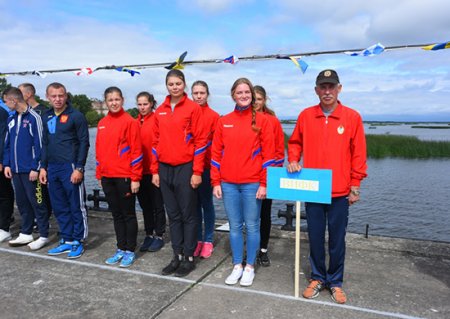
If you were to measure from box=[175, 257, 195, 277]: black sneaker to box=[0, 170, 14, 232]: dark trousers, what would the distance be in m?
3.00

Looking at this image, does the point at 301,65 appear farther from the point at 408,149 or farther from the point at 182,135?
the point at 408,149

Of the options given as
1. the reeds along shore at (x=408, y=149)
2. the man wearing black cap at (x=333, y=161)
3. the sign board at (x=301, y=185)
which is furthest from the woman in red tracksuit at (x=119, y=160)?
the reeds along shore at (x=408, y=149)

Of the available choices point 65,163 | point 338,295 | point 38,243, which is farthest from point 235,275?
point 38,243

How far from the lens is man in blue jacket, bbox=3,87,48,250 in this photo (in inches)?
196

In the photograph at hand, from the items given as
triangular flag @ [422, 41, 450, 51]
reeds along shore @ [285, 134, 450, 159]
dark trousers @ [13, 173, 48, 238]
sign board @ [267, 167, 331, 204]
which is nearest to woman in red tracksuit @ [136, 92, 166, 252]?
dark trousers @ [13, 173, 48, 238]

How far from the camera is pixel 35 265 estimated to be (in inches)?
174

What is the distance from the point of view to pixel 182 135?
13.3ft

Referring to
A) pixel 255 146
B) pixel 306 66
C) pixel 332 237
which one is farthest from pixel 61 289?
pixel 306 66

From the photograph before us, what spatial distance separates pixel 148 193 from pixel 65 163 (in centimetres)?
110

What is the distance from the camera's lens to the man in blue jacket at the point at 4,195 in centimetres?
535

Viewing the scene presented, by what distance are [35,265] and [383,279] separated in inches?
152

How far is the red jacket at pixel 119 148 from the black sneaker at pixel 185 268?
1.10 meters

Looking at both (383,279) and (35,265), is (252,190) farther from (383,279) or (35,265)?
(35,265)

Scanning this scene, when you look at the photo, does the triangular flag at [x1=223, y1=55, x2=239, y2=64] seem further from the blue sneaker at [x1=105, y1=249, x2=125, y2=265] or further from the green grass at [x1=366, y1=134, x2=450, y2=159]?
the green grass at [x1=366, y1=134, x2=450, y2=159]
